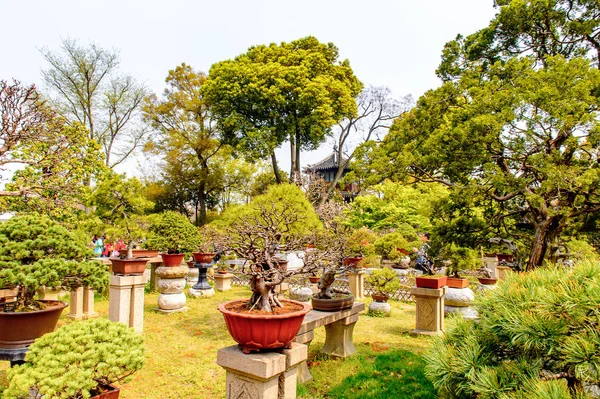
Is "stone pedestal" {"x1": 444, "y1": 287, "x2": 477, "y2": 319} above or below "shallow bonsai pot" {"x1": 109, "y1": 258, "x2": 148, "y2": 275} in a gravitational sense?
below

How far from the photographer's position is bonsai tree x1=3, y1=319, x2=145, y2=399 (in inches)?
87.5

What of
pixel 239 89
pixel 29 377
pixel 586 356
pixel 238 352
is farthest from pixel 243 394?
pixel 239 89

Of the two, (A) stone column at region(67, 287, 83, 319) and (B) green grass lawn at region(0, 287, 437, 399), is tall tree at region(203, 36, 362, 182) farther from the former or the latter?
(B) green grass lawn at region(0, 287, 437, 399)

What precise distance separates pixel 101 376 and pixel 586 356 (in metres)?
2.79

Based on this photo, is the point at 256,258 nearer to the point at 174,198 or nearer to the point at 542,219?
the point at 542,219

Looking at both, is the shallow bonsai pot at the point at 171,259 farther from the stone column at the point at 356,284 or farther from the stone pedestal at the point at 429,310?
the stone pedestal at the point at 429,310

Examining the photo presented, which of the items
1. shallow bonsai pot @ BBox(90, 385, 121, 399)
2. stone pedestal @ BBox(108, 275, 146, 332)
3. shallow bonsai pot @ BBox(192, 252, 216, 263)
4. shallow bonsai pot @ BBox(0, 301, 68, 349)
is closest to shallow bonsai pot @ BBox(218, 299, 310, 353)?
shallow bonsai pot @ BBox(90, 385, 121, 399)

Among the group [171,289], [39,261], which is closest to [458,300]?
[171,289]

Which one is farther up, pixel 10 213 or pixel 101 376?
pixel 10 213

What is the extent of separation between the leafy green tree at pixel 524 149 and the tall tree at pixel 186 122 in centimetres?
1640

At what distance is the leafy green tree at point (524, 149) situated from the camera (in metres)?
3.71

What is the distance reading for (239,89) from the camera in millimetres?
17688

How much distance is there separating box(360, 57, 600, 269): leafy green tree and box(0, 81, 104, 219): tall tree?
18.3ft

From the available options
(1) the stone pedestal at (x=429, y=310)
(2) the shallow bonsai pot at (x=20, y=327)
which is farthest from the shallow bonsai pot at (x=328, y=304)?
(2) the shallow bonsai pot at (x=20, y=327)
